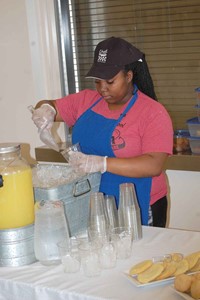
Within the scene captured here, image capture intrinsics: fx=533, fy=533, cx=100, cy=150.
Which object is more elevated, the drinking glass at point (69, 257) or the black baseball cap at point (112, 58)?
the black baseball cap at point (112, 58)

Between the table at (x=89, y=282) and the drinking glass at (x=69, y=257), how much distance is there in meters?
0.02

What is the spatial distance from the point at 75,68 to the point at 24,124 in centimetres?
47

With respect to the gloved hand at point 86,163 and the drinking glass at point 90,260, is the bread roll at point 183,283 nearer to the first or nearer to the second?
the drinking glass at point 90,260

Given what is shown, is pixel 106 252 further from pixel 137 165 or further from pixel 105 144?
pixel 105 144

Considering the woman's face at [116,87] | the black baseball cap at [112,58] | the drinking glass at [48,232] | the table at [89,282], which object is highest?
the black baseball cap at [112,58]

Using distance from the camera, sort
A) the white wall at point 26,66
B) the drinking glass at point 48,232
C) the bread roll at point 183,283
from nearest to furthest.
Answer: the bread roll at point 183,283
the drinking glass at point 48,232
the white wall at point 26,66

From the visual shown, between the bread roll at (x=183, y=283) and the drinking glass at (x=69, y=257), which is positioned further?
the drinking glass at (x=69, y=257)

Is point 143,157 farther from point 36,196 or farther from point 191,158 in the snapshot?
point 191,158

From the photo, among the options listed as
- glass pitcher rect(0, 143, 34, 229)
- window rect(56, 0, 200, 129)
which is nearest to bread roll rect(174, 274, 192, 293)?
glass pitcher rect(0, 143, 34, 229)

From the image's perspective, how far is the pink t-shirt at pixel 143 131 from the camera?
186cm

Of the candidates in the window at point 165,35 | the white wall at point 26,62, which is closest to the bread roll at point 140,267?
the window at point 165,35

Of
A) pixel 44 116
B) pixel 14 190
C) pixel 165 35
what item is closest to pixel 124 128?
pixel 44 116

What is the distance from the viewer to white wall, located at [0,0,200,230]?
3105mm

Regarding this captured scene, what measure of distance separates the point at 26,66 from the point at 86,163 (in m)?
1.61
